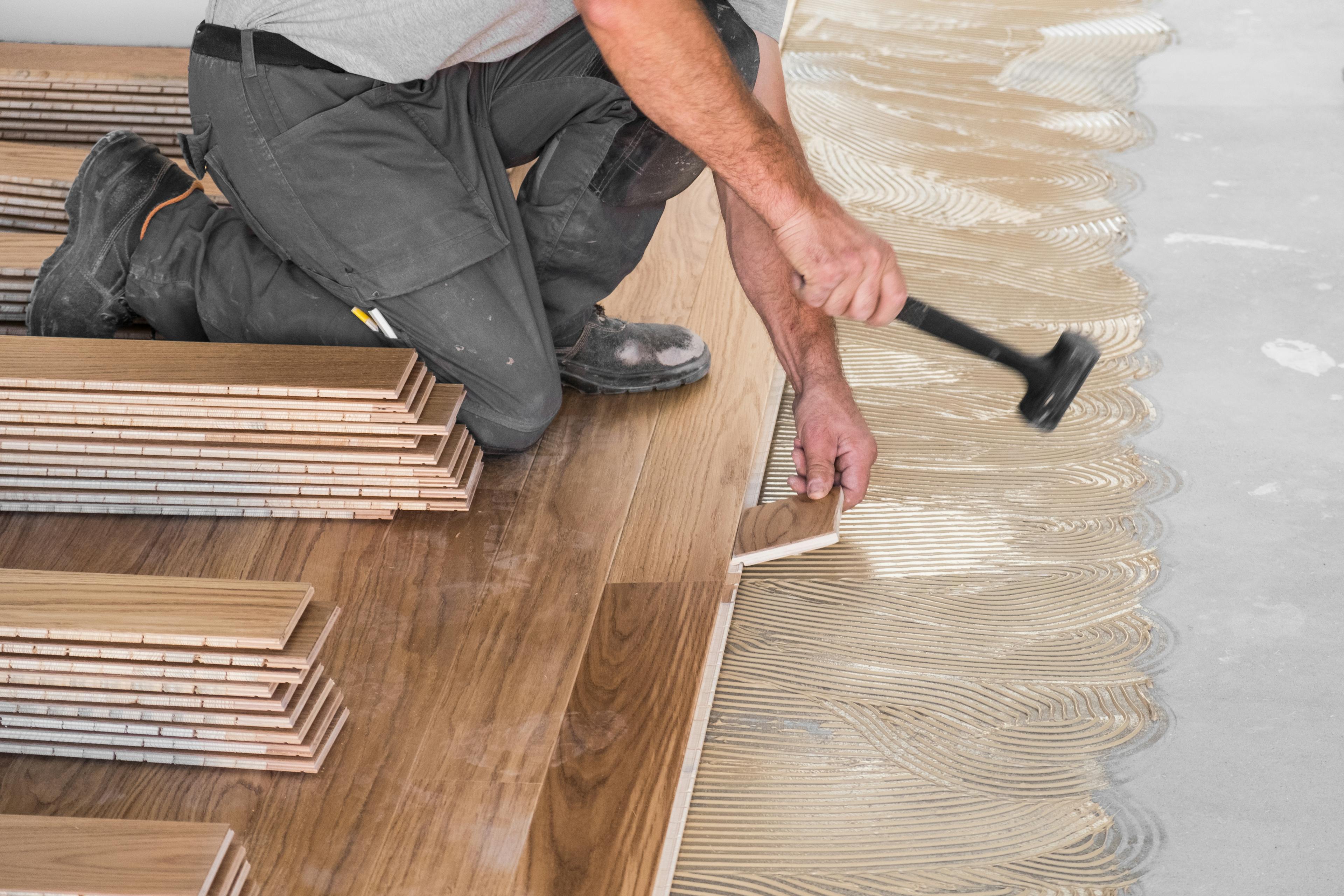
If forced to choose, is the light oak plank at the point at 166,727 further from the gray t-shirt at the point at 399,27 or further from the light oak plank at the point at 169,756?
the gray t-shirt at the point at 399,27

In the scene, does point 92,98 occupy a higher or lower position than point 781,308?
higher

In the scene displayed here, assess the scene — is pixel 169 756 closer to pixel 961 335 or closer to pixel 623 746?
pixel 623 746

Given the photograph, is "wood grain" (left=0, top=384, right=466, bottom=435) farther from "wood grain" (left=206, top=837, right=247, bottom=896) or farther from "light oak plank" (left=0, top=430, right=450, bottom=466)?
"wood grain" (left=206, top=837, right=247, bottom=896)

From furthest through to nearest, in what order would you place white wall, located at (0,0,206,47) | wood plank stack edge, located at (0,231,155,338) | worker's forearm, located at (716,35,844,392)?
white wall, located at (0,0,206,47), wood plank stack edge, located at (0,231,155,338), worker's forearm, located at (716,35,844,392)

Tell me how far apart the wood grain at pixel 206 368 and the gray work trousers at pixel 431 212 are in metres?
0.13

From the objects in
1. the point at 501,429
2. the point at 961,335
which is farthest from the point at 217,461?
the point at 961,335

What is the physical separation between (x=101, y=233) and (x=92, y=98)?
0.91 meters

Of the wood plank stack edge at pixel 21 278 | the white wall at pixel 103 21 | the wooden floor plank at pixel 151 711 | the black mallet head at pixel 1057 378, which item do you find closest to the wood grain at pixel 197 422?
the wood plank stack edge at pixel 21 278

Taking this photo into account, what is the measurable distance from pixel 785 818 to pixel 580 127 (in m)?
1.27

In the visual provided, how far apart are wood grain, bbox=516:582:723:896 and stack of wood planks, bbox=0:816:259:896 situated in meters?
0.37

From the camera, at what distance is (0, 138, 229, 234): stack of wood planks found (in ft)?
7.89

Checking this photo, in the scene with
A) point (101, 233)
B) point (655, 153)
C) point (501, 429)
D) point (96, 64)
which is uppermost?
point (96, 64)

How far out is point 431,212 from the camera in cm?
189

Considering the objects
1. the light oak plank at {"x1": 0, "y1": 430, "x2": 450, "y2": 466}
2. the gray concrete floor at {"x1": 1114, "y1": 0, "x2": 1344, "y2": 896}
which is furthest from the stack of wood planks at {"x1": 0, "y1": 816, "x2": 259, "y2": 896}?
the gray concrete floor at {"x1": 1114, "y1": 0, "x2": 1344, "y2": 896}
